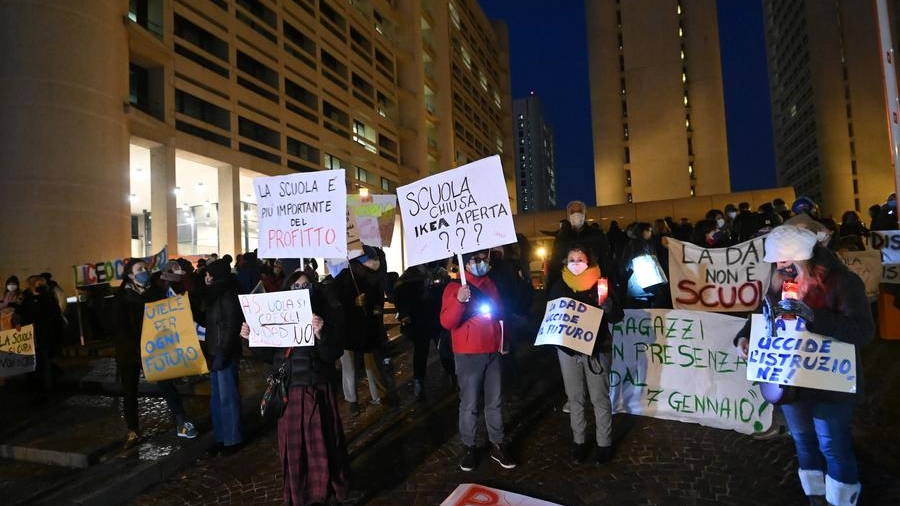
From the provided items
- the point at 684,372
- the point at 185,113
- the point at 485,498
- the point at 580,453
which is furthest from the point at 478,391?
the point at 185,113

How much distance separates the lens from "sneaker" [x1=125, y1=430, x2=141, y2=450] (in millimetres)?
5705

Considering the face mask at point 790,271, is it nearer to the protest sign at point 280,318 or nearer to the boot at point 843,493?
the boot at point 843,493

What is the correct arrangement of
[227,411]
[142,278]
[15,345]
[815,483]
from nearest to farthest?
[815,483] → [227,411] → [142,278] → [15,345]

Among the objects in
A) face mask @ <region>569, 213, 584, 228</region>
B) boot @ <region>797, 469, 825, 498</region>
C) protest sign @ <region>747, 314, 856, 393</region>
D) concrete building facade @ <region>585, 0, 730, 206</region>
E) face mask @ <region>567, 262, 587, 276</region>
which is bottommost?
boot @ <region>797, 469, 825, 498</region>

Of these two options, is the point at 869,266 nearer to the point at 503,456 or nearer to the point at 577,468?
the point at 577,468

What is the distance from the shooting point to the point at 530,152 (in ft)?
573

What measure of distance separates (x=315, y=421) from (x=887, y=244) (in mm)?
8173

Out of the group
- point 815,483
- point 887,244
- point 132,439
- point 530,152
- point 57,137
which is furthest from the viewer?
point 530,152

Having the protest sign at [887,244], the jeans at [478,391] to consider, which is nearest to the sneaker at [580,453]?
the jeans at [478,391]

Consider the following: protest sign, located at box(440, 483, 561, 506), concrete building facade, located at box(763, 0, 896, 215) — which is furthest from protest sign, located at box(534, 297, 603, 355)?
concrete building facade, located at box(763, 0, 896, 215)

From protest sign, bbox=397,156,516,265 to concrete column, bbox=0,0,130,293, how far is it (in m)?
16.2

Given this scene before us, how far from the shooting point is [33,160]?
52.3ft

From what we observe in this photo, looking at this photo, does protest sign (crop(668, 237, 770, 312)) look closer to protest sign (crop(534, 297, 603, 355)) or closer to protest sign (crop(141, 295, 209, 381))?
protest sign (crop(534, 297, 603, 355))

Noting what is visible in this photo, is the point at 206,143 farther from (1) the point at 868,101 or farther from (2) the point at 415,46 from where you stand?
(1) the point at 868,101
